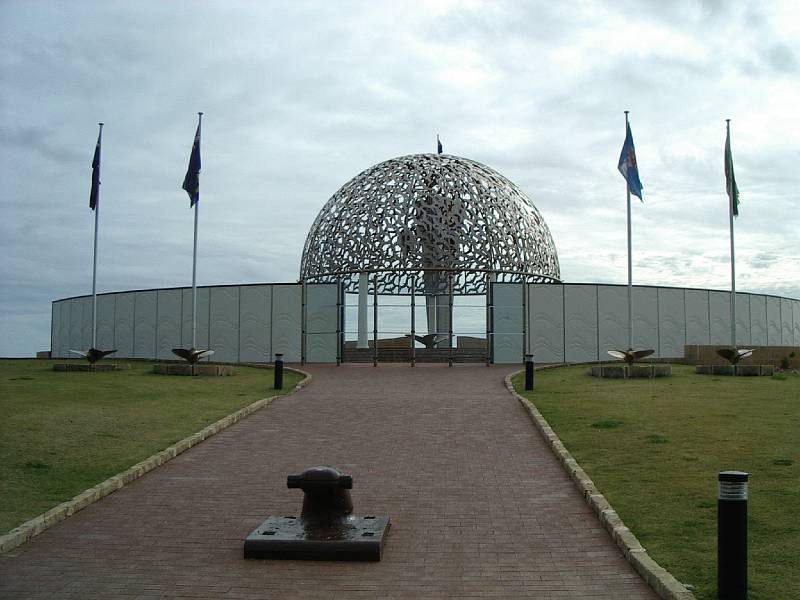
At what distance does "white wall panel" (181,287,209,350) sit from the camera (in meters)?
28.7

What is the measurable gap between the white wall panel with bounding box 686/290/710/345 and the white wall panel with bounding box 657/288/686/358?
0.27 meters

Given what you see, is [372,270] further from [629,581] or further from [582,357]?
[629,581]

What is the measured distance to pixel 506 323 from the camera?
1086 inches

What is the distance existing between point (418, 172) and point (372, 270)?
3953 mm

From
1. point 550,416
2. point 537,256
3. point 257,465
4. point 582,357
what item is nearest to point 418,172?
point 537,256

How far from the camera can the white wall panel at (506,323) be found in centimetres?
2745

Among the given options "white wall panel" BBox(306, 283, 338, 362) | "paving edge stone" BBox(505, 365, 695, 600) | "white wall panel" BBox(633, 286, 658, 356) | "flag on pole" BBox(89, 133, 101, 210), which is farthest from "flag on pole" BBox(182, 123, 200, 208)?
"paving edge stone" BBox(505, 365, 695, 600)

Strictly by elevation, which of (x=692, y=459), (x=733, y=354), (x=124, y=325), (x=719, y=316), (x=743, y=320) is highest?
(x=719, y=316)

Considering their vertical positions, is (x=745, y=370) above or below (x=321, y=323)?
below

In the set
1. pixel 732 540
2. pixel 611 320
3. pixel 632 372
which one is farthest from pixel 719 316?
pixel 732 540

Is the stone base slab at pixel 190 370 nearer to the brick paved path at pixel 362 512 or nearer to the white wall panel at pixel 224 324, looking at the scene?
the white wall panel at pixel 224 324

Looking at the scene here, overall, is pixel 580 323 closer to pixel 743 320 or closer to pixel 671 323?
pixel 671 323

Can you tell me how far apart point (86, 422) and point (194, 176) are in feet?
48.6

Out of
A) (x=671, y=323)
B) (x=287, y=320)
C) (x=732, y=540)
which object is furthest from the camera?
(x=671, y=323)
